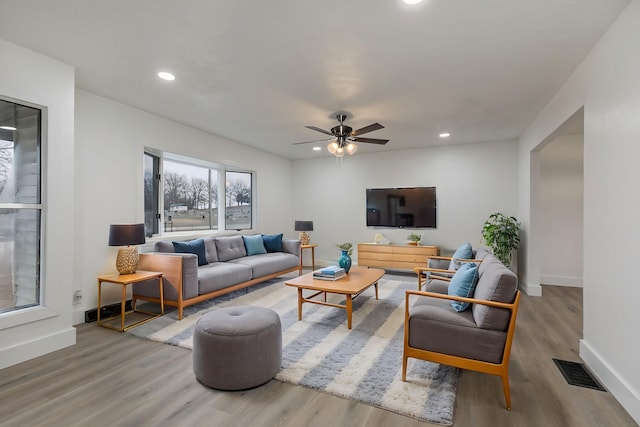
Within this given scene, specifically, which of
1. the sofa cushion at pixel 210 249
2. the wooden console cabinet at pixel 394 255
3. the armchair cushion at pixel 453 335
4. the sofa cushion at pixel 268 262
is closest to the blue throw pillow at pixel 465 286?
the armchair cushion at pixel 453 335

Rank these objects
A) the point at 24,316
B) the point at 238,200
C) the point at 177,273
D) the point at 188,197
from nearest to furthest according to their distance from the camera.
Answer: the point at 24,316 → the point at 177,273 → the point at 188,197 → the point at 238,200

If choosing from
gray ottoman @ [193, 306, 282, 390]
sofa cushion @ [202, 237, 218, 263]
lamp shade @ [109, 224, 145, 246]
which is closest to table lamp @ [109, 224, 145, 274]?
lamp shade @ [109, 224, 145, 246]

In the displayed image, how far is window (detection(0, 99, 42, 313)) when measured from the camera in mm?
2645

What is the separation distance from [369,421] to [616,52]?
3022 mm

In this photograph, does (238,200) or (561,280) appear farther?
(238,200)

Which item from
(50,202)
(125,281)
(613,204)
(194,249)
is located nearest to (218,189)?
(194,249)

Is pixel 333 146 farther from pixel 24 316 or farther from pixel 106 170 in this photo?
pixel 24 316

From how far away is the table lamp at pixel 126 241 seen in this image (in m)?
3.44

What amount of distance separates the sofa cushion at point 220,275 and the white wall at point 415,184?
310cm

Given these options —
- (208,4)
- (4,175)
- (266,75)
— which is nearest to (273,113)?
(266,75)

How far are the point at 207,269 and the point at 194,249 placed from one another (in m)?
0.46

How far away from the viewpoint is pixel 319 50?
8.49ft

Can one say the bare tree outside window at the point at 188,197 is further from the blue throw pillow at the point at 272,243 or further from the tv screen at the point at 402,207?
the tv screen at the point at 402,207

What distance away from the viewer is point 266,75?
305 cm
